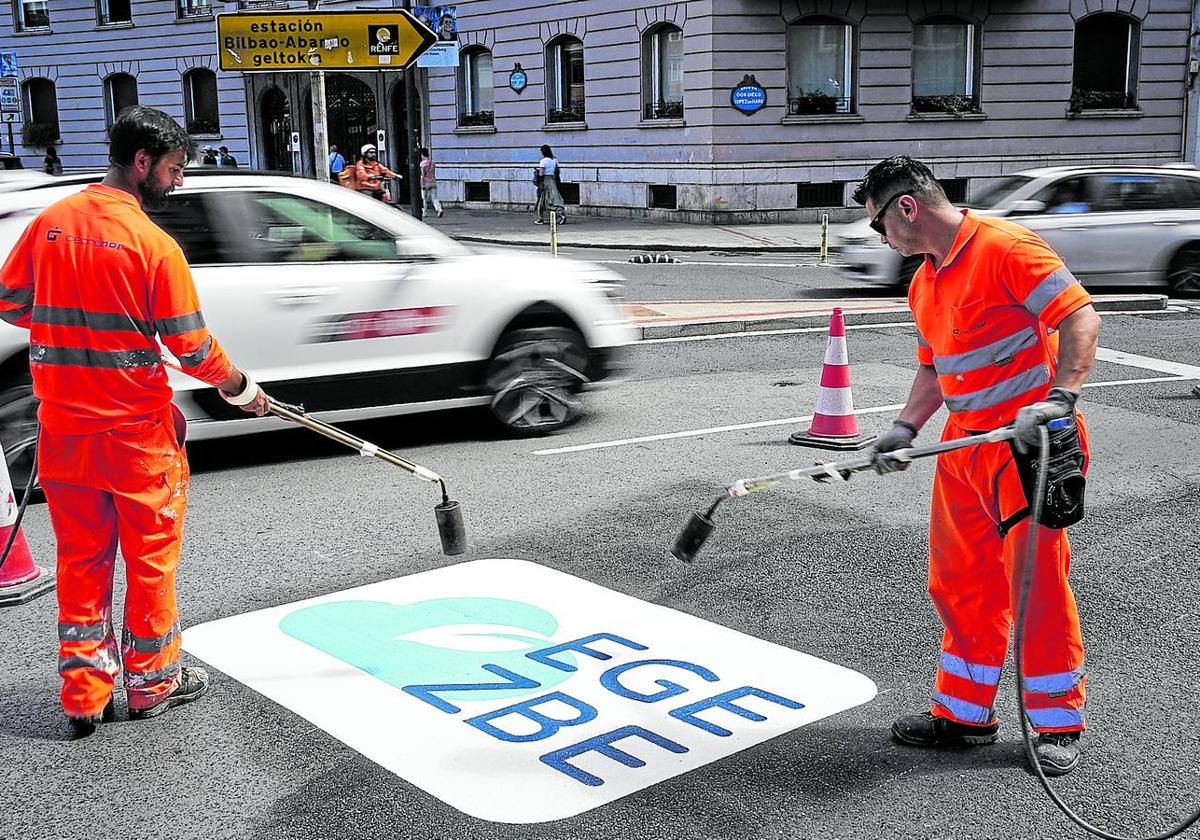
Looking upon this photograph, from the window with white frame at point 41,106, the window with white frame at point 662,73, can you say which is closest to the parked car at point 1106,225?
the window with white frame at point 662,73

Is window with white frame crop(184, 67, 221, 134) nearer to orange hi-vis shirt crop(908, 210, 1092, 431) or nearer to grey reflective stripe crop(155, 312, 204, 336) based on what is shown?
grey reflective stripe crop(155, 312, 204, 336)

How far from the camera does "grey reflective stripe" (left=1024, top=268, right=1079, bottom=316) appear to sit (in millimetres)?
3805

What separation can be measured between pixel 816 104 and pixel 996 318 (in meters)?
24.7

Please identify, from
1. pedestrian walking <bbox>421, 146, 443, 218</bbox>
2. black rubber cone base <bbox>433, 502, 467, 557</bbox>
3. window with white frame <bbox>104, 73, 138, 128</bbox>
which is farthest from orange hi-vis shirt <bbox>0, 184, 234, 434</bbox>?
window with white frame <bbox>104, 73, 138, 128</bbox>

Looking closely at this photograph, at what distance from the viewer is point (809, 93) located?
1087 inches

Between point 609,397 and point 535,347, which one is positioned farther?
point 609,397

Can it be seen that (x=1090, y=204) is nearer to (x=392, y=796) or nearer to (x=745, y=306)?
(x=745, y=306)

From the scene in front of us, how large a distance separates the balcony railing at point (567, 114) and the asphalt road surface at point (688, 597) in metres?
21.2

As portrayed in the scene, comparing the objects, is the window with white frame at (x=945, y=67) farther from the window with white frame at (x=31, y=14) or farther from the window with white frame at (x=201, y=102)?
the window with white frame at (x=31, y=14)

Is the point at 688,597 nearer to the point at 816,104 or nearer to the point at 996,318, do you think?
the point at 996,318

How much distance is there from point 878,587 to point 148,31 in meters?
40.1

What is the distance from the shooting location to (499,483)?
25.1 ft

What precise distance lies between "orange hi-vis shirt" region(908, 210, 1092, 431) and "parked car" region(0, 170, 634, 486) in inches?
182

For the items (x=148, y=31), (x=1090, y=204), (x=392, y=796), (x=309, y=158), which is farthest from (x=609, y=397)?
(x=148, y=31)
